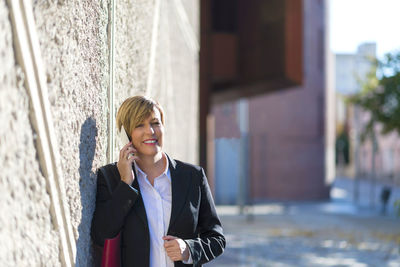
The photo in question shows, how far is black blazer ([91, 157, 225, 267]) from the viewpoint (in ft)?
7.41

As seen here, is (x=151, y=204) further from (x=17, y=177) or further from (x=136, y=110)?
(x=17, y=177)

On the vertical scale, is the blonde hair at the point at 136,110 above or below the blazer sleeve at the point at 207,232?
above

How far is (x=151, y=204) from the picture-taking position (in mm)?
2428

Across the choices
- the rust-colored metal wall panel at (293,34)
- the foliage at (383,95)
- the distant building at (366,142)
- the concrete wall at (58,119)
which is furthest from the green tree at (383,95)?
the concrete wall at (58,119)

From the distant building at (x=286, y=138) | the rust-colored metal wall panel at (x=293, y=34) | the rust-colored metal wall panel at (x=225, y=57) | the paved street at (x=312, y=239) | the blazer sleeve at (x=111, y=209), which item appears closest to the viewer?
the blazer sleeve at (x=111, y=209)

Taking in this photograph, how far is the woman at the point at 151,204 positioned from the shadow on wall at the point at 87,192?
0.13 feet

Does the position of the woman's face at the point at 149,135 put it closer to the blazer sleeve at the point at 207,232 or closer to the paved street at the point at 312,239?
the blazer sleeve at the point at 207,232

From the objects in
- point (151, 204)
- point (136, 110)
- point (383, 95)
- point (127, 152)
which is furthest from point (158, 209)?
point (383, 95)

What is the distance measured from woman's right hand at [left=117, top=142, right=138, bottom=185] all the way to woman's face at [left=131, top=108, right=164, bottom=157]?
5cm

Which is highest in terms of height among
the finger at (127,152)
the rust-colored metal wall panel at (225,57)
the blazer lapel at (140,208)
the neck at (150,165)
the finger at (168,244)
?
the rust-colored metal wall panel at (225,57)

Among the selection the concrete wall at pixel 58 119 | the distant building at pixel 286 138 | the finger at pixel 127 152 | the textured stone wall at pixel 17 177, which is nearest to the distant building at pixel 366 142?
the distant building at pixel 286 138

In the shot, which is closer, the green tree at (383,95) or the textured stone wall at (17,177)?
the textured stone wall at (17,177)

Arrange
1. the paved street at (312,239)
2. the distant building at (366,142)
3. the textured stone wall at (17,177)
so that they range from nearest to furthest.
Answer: the textured stone wall at (17,177), the paved street at (312,239), the distant building at (366,142)

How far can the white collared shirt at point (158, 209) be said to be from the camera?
2387 millimetres
